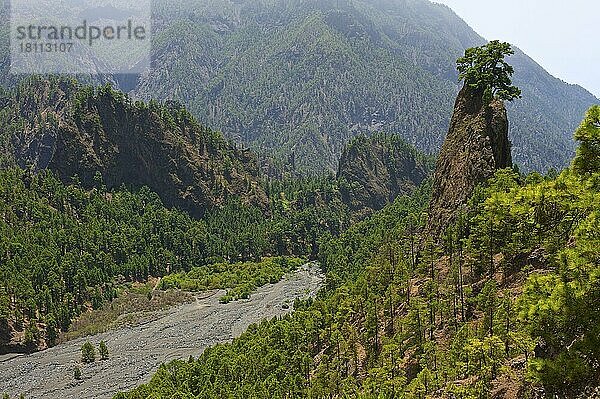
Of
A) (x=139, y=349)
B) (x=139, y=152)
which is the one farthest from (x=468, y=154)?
(x=139, y=152)

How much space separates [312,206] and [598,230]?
6995 inches

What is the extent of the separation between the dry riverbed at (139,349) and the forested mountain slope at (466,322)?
15009 millimetres

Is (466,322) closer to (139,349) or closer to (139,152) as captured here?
(139,349)

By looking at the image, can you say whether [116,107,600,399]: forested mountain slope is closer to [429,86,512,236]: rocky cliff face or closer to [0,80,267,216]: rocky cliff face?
[429,86,512,236]: rocky cliff face

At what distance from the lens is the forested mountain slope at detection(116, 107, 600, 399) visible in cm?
2156

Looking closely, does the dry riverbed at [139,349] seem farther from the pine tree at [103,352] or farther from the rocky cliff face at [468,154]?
the rocky cliff face at [468,154]

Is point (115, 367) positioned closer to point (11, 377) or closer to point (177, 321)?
point (11, 377)

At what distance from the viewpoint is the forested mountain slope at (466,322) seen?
21562 mm

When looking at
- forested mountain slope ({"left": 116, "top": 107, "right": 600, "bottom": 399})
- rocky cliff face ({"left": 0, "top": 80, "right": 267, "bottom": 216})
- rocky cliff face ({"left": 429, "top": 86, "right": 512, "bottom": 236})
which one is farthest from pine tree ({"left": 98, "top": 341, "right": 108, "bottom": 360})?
rocky cliff face ({"left": 0, "top": 80, "right": 267, "bottom": 216})

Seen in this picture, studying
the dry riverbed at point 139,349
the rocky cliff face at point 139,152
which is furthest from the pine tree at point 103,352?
the rocky cliff face at point 139,152

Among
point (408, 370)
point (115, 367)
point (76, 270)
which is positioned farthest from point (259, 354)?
point (76, 270)

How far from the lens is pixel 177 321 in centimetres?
10225

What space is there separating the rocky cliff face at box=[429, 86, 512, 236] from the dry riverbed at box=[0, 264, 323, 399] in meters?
47.0

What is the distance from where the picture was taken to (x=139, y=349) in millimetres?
88250
